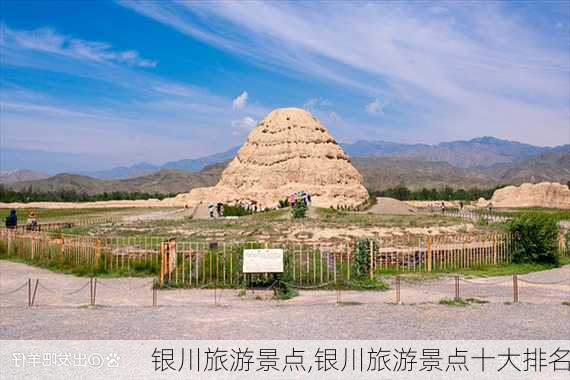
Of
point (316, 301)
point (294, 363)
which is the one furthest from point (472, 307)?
point (294, 363)

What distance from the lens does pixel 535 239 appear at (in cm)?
1914

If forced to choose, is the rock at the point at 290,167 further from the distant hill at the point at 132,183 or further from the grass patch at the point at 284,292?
the distant hill at the point at 132,183

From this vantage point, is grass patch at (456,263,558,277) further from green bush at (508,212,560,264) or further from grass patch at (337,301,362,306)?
grass patch at (337,301,362,306)

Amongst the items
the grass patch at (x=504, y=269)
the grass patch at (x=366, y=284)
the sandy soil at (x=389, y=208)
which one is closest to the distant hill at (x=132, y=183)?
the sandy soil at (x=389, y=208)

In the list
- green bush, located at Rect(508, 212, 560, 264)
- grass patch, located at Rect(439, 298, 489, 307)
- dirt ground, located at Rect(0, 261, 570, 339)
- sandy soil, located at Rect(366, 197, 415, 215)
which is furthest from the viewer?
sandy soil, located at Rect(366, 197, 415, 215)

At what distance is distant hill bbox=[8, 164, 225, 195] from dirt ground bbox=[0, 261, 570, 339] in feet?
493

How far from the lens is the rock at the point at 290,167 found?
54375mm

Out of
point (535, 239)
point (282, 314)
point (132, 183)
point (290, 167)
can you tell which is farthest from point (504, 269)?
point (132, 183)

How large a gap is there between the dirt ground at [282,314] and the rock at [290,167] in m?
37.7

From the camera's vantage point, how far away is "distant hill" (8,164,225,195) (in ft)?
525

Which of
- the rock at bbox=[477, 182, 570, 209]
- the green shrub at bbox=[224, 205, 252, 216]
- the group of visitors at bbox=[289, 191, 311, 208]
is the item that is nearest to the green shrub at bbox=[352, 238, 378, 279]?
the group of visitors at bbox=[289, 191, 311, 208]

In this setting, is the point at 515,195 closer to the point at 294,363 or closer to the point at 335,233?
the point at 335,233

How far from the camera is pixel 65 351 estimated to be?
8.46m

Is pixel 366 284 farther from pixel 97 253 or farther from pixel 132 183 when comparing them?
pixel 132 183
